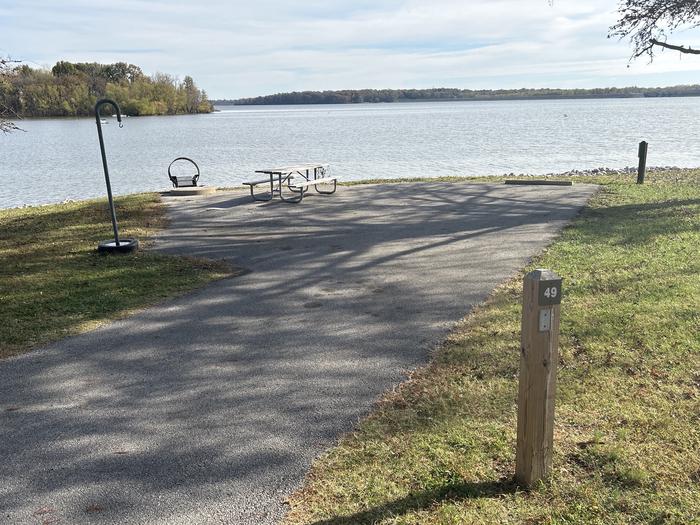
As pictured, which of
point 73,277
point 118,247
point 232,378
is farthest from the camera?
point 118,247

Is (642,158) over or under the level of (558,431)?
over

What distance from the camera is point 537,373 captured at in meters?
2.71

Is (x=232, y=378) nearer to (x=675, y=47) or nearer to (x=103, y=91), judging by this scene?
(x=675, y=47)

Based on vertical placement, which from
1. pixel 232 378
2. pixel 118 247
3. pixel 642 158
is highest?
pixel 642 158

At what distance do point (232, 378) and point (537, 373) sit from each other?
2.32m

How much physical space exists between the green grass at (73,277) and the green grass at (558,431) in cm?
334

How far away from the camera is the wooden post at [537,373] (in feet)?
8.63

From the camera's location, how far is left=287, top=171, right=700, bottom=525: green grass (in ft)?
8.91

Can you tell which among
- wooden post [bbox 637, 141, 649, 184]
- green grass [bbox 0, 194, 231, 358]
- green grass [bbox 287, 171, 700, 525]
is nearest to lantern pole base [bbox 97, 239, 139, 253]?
green grass [bbox 0, 194, 231, 358]

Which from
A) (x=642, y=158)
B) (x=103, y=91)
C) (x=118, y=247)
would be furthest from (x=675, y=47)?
(x=103, y=91)

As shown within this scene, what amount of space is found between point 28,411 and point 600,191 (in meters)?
12.6

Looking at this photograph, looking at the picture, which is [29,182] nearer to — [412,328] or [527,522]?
[412,328]

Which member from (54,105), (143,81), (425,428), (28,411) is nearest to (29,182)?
(28,411)

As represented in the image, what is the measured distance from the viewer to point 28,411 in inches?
150
